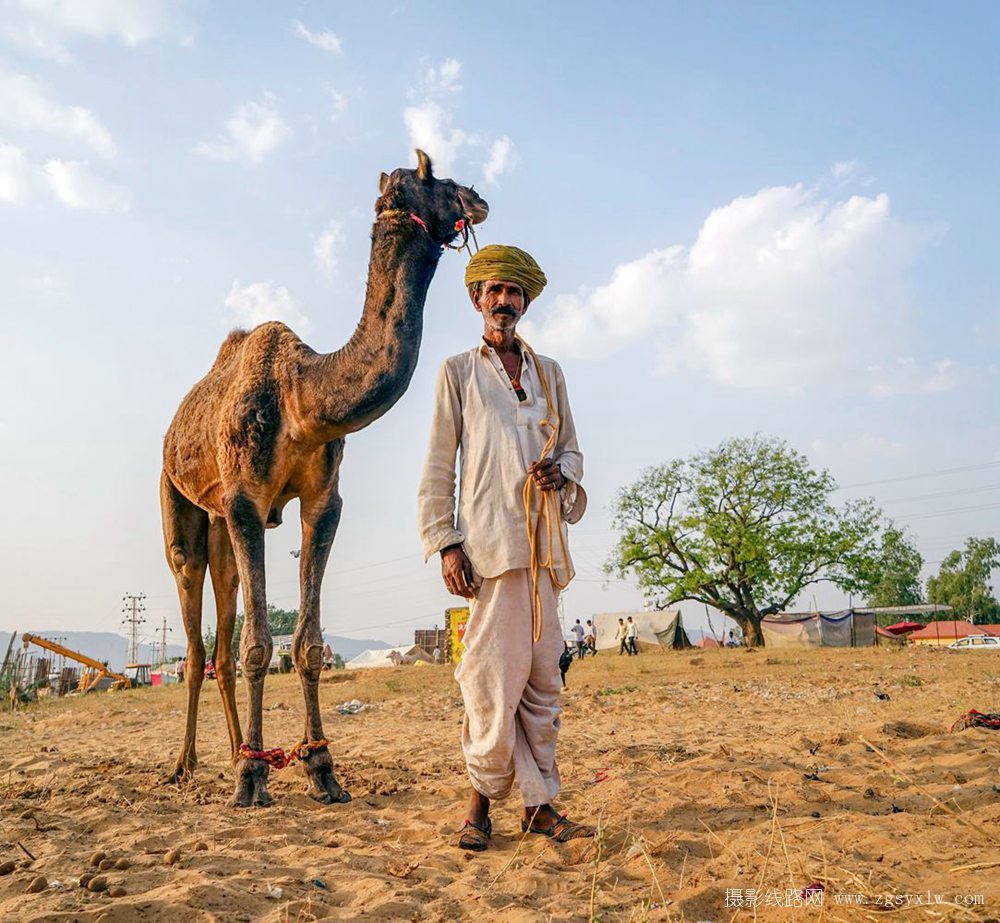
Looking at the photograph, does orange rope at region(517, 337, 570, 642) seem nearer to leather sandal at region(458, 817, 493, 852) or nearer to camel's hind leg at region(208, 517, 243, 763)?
leather sandal at region(458, 817, 493, 852)

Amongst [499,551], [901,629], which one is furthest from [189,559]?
[901,629]

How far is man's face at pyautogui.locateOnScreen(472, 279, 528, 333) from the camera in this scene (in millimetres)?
3816

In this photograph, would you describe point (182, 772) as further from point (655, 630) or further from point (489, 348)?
point (655, 630)

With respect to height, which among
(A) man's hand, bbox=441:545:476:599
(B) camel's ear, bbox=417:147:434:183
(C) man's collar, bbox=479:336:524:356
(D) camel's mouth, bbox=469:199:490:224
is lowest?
(A) man's hand, bbox=441:545:476:599

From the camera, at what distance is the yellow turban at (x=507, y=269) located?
3.78 m

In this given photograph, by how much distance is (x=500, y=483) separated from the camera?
3.61m

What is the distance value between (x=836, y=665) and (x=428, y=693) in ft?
28.2

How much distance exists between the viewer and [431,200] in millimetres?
4848

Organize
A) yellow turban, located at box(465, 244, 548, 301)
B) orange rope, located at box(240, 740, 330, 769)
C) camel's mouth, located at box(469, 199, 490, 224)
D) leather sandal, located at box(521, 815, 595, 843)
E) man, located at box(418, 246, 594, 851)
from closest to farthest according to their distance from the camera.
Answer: leather sandal, located at box(521, 815, 595, 843) → man, located at box(418, 246, 594, 851) → yellow turban, located at box(465, 244, 548, 301) → orange rope, located at box(240, 740, 330, 769) → camel's mouth, located at box(469, 199, 490, 224)

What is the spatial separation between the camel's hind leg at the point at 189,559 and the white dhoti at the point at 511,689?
3.50 meters

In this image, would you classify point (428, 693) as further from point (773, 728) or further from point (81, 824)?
point (81, 824)

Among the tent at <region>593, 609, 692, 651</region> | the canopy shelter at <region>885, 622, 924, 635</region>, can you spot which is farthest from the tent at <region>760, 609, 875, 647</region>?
the canopy shelter at <region>885, 622, 924, 635</region>

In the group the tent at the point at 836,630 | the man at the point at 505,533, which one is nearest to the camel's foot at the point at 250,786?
the man at the point at 505,533

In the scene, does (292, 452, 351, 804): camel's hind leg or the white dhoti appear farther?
(292, 452, 351, 804): camel's hind leg
